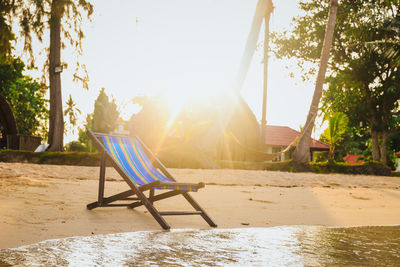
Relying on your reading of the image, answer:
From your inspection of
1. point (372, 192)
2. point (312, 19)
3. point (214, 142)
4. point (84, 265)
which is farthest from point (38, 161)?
point (312, 19)

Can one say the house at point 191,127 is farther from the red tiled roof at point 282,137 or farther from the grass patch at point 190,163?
the red tiled roof at point 282,137

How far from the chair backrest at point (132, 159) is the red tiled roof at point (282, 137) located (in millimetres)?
23131

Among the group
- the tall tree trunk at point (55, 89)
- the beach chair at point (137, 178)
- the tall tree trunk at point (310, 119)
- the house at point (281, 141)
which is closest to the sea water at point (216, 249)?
the beach chair at point (137, 178)

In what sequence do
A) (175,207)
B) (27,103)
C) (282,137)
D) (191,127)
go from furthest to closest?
1. (282,137)
2. (27,103)
3. (191,127)
4. (175,207)

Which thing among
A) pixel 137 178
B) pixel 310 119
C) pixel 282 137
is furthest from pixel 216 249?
pixel 282 137

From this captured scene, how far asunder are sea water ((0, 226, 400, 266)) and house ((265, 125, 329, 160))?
23.6 metres

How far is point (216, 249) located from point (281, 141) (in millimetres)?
26314

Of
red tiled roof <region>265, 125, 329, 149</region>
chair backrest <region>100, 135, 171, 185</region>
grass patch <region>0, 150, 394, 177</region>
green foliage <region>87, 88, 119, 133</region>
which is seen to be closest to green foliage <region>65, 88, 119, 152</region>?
green foliage <region>87, 88, 119, 133</region>

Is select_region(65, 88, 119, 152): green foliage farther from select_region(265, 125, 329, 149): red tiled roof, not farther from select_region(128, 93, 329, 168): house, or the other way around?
select_region(128, 93, 329, 168): house

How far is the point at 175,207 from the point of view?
5.41m

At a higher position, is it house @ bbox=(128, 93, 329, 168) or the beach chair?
house @ bbox=(128, 93, 329, 168)

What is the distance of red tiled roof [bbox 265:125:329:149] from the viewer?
28.4 metres

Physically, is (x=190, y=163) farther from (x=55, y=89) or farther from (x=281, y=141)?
(x=281, y=141)

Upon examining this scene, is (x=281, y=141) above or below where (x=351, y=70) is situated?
below
